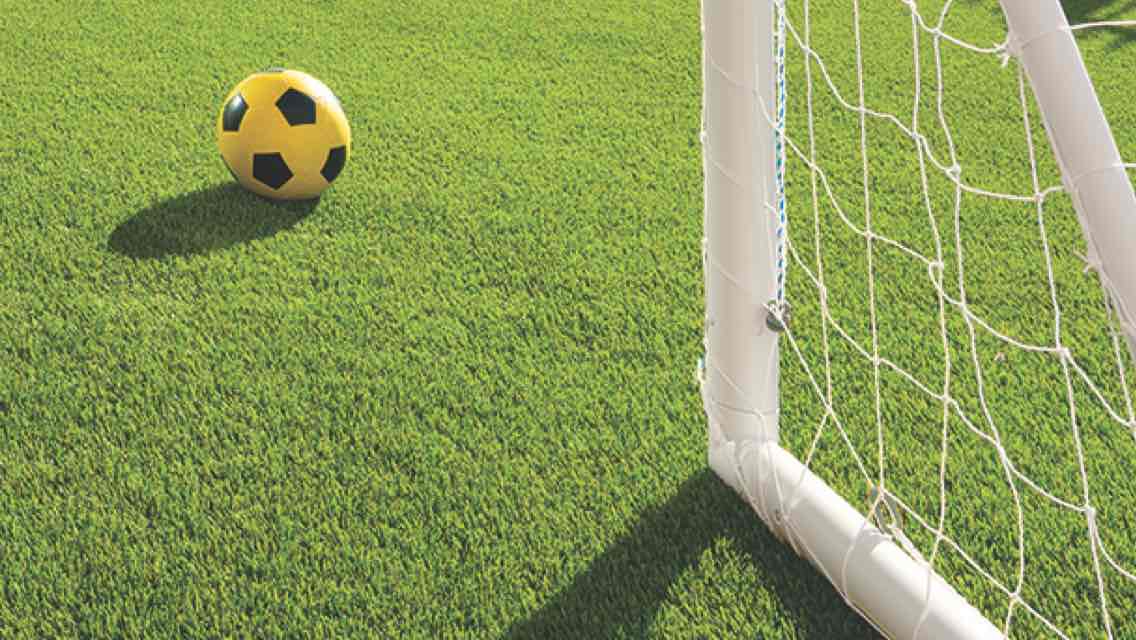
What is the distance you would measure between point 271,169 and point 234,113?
204 millimetres

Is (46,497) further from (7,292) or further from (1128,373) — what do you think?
→ (1128,373)

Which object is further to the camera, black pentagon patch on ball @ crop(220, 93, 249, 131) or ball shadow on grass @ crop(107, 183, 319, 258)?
black pentagon patch on ball @ crop(220, 93, 249, 131)

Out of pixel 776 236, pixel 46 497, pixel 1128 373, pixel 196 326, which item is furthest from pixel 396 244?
pixel 1128 373

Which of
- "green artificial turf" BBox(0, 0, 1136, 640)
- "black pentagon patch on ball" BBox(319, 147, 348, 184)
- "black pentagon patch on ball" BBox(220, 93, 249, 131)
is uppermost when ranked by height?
"black pentagon patch on ball" BBox(220, 93, 249, 131)

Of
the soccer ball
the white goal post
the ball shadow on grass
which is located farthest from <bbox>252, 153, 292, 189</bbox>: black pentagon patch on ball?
the white goal post

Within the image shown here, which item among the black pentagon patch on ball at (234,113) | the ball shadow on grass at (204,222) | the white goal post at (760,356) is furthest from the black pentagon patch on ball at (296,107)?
the white goal post at (760,356)

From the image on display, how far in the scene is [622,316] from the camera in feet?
9.55

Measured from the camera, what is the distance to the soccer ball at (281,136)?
10.7ft

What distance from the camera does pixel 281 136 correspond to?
128 inches

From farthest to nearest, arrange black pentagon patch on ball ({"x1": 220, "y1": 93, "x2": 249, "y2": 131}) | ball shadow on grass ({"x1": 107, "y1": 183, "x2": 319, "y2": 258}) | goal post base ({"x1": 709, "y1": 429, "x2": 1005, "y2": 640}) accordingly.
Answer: black pentagon patch on ball ({"x1": 220, "y1": 93, "x2": 249, "y2": 131})
ball shadow on grass ({"x1": 107, "y1": 183, "x2": 319, "y2": 258})
goal post base ({"x1": 709, "y1": 429, "x2": 1005, "y2": 640})

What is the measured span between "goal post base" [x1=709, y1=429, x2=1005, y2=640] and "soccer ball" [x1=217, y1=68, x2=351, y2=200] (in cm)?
162

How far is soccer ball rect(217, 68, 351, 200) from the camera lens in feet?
10.7

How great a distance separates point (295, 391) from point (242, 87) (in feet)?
3.81

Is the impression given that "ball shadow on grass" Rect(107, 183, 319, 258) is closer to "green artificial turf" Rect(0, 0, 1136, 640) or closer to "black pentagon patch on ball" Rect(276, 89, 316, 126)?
"green artificial turf" Rect(0, 0, 1136, 640)
